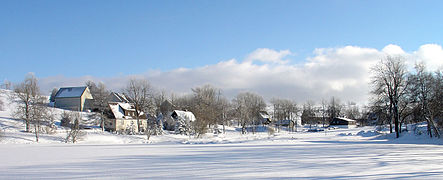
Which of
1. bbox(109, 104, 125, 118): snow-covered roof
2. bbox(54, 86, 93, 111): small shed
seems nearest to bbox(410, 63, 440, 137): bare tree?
bbox(109, 104, 125, 118): snow-covered roof

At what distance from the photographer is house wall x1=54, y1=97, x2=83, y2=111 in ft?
243

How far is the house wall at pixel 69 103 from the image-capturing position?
243 feet

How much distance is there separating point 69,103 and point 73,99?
4.66 ft

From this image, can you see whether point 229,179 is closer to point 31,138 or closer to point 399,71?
point 399,71

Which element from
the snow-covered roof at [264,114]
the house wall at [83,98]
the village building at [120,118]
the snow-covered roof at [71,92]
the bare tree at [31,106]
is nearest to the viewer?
the bare tree at [31,106]

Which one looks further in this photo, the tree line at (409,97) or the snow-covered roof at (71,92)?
the snow-covered roof at (71,92)

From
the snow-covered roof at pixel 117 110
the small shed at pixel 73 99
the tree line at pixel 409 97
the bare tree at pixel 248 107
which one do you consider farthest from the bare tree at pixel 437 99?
the small shed at pixel 73 99

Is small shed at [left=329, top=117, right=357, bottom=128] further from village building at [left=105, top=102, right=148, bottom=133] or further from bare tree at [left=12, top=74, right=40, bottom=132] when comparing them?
bare tree at [left=12, top=74, right=40, bottom=132]

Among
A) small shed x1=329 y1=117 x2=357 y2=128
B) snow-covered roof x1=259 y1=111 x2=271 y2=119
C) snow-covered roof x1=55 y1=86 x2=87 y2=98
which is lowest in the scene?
small shed x1=329 y1=117 x2=357 y2=128

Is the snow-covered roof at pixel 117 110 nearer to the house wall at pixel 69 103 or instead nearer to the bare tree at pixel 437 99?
the house wall at pixel 69 103

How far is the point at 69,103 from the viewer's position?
244 feet

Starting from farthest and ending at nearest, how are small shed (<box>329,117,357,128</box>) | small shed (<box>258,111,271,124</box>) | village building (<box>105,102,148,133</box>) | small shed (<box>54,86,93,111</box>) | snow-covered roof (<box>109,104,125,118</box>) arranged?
small shed (<box>258,111,271,124</box>) → small shed (<box>329,117,357,128</box>) → small shed (<box>54,86,93,111</box>) → snow-covered roof (<box>109,104,125,118</box>) → village building (<box>105,102,148,133</box>)

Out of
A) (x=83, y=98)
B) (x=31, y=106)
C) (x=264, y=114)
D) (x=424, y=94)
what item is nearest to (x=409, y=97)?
(x=424, y=94)

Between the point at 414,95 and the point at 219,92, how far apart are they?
6016 centimetres
